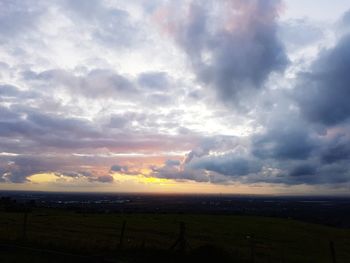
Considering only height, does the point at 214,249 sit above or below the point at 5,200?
below

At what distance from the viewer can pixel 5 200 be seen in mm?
123875

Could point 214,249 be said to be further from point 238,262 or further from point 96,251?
point 96,251

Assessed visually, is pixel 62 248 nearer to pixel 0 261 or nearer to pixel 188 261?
pixel 0 261

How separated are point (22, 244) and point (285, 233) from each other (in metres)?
52.0

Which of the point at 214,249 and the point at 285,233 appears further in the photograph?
the point at 285,233

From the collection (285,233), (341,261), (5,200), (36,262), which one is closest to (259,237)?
(285,233)

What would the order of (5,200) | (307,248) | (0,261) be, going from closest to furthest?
(0,261), (307,248), (5,200)

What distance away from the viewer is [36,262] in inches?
819

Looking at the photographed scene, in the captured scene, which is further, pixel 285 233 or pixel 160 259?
pixel 285 233

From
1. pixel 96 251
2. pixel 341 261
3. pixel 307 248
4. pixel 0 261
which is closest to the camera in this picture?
pixel 0 261

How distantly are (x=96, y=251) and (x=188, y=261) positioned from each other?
5771 millimetres

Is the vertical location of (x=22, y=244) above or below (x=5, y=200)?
below

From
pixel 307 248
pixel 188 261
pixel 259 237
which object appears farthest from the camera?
pixel 259 237

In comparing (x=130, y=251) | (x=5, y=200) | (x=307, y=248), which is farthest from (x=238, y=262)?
(x=5, y=200)
